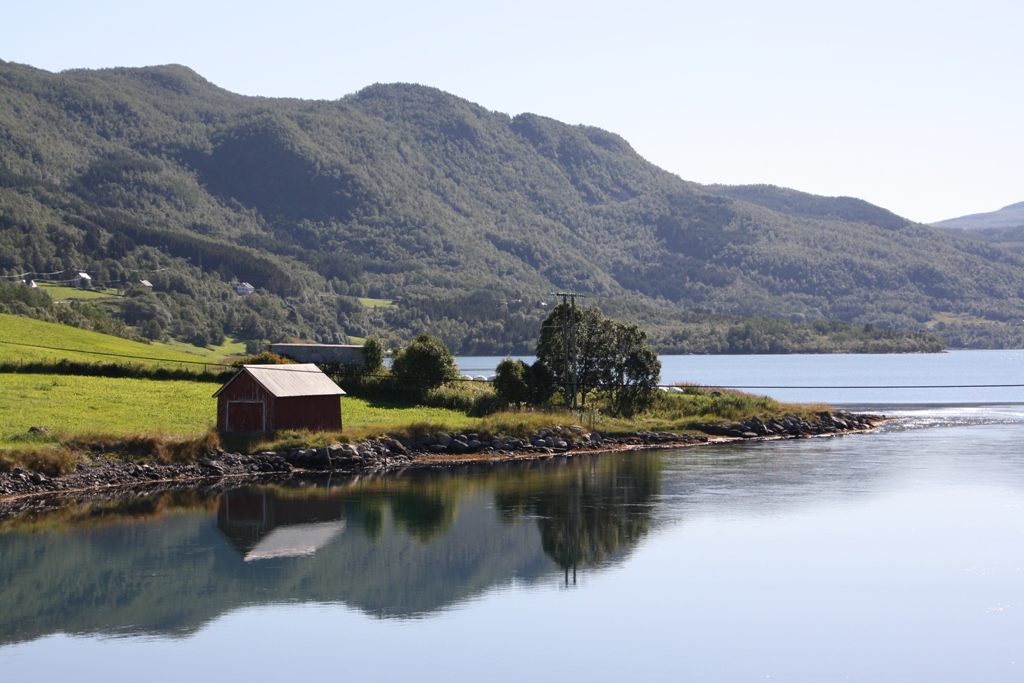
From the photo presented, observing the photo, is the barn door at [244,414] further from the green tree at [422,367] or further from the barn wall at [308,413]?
the green tree at [422,367]

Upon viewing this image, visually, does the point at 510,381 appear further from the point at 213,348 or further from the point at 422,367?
the point at 213,348

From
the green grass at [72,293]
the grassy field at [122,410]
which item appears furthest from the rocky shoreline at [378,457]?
the green grass at [72,293]

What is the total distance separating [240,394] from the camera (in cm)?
4669

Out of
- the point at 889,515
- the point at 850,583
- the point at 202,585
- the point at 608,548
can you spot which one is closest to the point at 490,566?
the point at 608,548

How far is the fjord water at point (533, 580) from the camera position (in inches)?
853

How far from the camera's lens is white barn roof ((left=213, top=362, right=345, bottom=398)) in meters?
46.6

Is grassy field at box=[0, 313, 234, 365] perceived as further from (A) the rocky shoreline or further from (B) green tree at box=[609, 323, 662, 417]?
(B) green tree at box=[609, 323, 662, 417]

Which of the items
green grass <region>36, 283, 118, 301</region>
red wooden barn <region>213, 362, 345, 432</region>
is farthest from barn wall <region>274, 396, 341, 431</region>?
green grass <region>36, 283, 118, 301</region>

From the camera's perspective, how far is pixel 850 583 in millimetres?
27938

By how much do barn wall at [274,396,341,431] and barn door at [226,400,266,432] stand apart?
2.44 feet

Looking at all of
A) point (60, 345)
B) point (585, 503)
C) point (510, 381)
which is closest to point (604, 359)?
point (510, 381)

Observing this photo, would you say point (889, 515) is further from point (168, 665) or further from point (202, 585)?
point (168, 665)

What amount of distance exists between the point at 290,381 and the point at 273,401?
5.35ft

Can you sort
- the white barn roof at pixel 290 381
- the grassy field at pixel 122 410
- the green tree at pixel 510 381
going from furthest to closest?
the green tree at pixel 510 381
the white barn roof at pixel 290 381
the grassy field at pixel 122 410
